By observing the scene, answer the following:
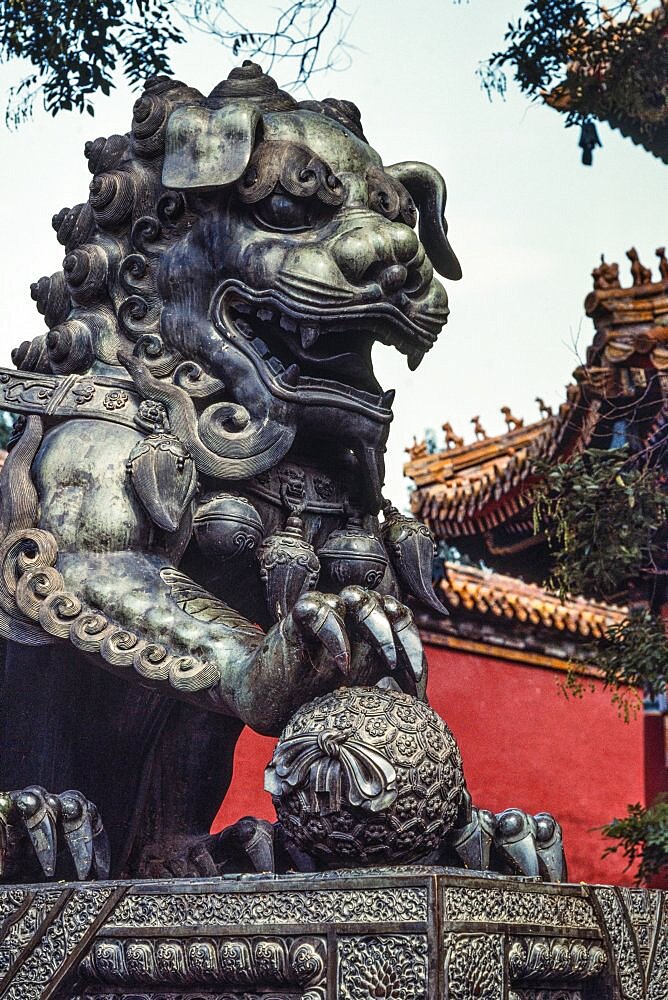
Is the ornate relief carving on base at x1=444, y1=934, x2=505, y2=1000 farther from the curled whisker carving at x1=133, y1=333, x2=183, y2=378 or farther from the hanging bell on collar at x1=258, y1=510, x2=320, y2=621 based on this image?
the curled whisker carving at x1=133, y1=333, x2=183, y2=378

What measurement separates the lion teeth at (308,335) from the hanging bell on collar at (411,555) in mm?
446

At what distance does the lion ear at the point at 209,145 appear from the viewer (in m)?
2.63

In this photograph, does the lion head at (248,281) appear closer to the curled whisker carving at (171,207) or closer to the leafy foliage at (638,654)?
the curled whisker carving at (171,207)

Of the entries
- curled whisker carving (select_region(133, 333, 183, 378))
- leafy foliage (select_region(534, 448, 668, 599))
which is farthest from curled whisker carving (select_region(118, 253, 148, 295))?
leafy foliage (select_region(534, 448, 668, 599))

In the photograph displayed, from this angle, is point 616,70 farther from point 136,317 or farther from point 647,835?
point 136,317

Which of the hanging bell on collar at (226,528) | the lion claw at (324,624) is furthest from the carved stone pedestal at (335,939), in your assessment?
the hanging bell on collar at (226,528)

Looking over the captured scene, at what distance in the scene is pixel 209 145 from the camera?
2656 mm

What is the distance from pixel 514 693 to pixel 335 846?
8.57 meters

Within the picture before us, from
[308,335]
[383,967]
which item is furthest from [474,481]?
[383,967]

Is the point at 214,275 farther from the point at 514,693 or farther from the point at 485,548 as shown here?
the point at 485,548

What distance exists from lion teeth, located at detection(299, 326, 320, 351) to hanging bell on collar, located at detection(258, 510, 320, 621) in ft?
1.24

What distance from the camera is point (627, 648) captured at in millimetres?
7324

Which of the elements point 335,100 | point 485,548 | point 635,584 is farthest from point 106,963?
point 485,548

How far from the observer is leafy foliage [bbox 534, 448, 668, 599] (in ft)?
23.2
